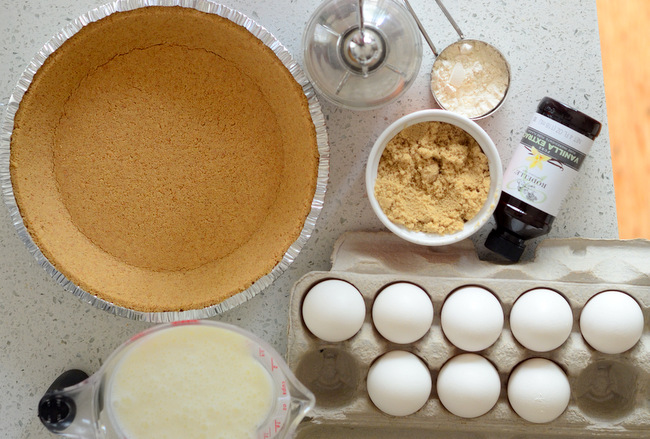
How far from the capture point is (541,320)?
88 centimetres

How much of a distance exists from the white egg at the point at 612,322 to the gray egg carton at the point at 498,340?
19mm

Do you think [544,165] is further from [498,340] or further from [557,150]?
[498,340]

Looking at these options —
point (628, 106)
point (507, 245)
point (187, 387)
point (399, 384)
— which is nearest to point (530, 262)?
point (507, 245)

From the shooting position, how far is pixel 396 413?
900 mm

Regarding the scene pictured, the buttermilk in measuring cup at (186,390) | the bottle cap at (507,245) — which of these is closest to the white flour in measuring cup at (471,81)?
the bottle cap at (507,245)

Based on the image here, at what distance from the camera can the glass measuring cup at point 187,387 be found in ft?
2.67

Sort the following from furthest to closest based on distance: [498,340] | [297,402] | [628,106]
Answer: [628,106] → [498,340] → [297,402]

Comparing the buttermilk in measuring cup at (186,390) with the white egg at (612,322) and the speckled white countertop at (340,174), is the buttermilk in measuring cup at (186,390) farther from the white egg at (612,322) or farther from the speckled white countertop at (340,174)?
the white egg at (612,322)

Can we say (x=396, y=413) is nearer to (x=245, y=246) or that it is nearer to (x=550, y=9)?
(x=245, y=246)

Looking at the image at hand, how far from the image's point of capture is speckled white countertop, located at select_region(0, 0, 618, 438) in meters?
0.98

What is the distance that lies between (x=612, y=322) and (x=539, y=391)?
0.15m

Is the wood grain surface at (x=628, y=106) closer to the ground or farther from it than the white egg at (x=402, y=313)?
farther from it

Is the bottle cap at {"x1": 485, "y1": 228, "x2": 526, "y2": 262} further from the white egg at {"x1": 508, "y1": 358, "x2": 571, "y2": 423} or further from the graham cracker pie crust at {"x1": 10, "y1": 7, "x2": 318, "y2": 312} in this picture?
the graham cracker pie crust at {"x1": 10, "y1": 7, "x2": 318, "y2": 312}

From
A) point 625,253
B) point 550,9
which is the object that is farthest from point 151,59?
point 625,253
